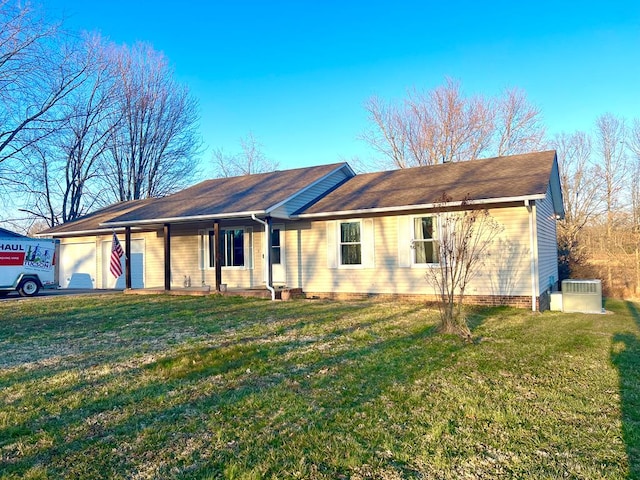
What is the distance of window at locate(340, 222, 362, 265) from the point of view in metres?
13.4

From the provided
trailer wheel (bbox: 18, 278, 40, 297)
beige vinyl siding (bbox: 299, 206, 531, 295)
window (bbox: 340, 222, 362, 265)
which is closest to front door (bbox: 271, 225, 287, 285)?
beige vinyl siding (bbox: 299, 206, 531, 295)

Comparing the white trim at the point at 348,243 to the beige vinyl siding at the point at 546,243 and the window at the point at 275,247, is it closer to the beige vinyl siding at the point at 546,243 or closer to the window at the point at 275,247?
the window at the point at 275,247

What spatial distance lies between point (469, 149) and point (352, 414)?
26.8 metres

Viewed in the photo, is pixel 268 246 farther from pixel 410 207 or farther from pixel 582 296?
pixel 582 296

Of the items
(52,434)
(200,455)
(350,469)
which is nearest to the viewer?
(350,469)

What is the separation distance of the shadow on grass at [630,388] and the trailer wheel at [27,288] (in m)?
17.5

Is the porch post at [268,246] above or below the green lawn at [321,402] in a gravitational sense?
above

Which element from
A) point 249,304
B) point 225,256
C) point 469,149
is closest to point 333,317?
point 249,304

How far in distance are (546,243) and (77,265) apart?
18857 millimetres

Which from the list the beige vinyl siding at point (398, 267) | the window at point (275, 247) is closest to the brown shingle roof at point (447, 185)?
the beige vinyl siding at point (398, 267)

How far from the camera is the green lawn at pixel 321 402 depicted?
3.10 m

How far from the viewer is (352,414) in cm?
398

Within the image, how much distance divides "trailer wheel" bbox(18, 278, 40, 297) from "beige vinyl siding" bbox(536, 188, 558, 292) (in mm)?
16622

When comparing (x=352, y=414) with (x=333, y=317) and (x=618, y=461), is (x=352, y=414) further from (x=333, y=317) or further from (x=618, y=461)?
(x=333, y=317)
